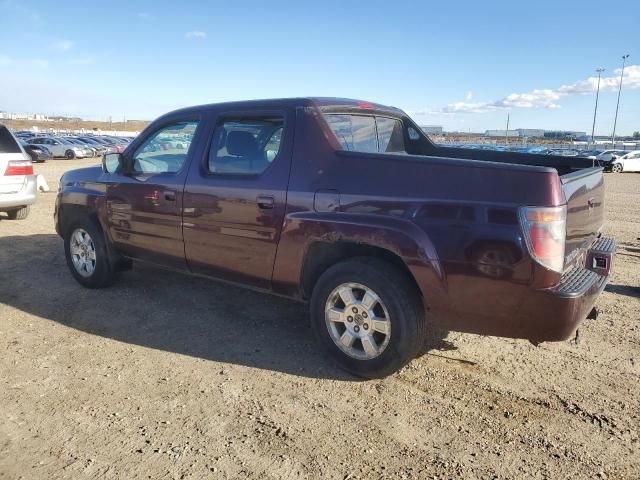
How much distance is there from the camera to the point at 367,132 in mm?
4238

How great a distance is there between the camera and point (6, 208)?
8594 mm

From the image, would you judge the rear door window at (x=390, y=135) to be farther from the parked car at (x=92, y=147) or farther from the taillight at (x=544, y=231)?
the parked car at (x=92, y=147)

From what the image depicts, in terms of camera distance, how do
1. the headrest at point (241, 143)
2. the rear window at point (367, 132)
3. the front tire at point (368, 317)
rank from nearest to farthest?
1. the front tire at point (368, 317)
2. the rear window at point (367, 132)
3. the headrest at point (241, 143)

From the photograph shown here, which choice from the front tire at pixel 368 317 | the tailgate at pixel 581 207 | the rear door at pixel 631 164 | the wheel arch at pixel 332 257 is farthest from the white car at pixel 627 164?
the front tire at pixel 368 317

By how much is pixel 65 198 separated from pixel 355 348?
12.2ft

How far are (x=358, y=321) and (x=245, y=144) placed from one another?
5.57 feet

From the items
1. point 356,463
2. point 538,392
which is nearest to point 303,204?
point 356,463

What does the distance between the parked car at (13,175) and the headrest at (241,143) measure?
19.9 feet

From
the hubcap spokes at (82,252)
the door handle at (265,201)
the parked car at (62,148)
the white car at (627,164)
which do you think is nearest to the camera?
the door handle at (265,201)

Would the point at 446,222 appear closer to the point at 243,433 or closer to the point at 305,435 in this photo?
the point at 305,435

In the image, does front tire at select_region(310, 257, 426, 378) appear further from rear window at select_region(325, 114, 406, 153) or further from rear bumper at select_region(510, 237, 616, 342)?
rear window at select_region(325, 114, 406, 153)

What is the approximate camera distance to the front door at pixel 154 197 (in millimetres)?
4367

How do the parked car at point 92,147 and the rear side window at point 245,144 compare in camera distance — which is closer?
the rear side window at point 245,144

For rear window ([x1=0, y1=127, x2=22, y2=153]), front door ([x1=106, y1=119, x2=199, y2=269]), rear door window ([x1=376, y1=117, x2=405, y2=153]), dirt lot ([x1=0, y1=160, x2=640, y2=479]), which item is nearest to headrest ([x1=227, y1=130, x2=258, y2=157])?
front door ([x1=106, y1=119, x2=199, y2=269])
